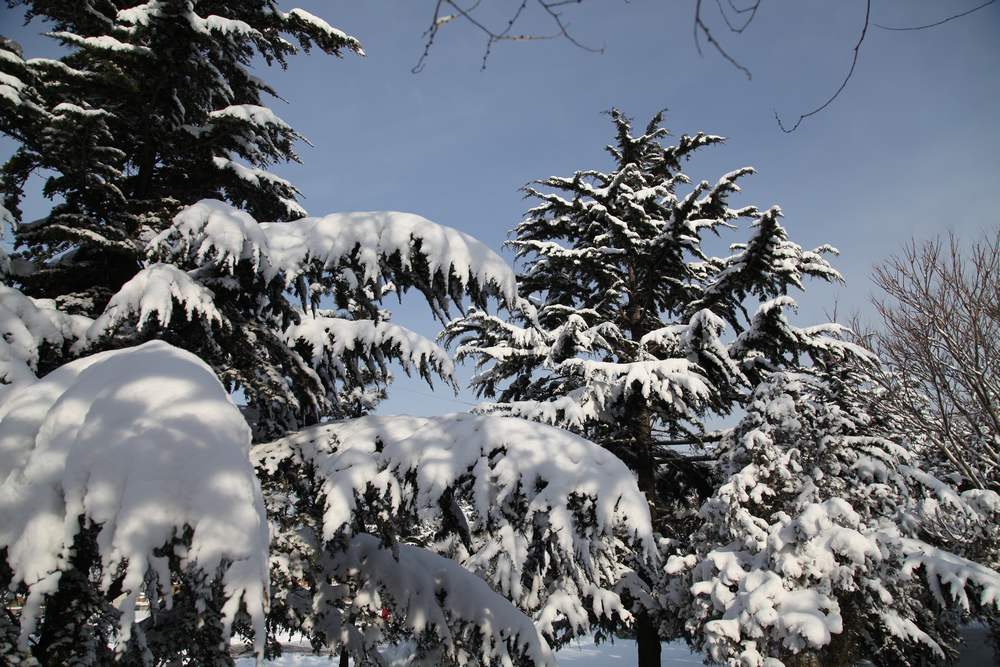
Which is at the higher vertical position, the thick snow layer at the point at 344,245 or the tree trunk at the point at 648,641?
the thick snow layer at the point at 344,245

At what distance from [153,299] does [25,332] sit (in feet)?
2.54

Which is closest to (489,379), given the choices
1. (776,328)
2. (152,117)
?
(776,328)

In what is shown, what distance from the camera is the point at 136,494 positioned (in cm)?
177

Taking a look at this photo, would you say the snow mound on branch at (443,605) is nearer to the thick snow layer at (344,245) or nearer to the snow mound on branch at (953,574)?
the thick snow layer at (344,245)

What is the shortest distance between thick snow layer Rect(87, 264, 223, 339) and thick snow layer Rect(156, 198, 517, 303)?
200 mm

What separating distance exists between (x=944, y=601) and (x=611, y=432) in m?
6.30

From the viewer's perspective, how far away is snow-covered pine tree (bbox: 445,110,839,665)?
10.1 meters

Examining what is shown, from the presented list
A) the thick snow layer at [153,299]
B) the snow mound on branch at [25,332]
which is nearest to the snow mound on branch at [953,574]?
the thick snow layer at [153,299]

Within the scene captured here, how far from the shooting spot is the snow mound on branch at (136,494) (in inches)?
69.6

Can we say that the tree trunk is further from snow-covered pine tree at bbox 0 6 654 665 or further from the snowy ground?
snow-covered pine tree at bbox 0 6 654 665

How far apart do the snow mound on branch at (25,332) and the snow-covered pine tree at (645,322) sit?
5784 mm

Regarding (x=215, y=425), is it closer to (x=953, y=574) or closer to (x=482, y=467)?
(x=482, y=467)

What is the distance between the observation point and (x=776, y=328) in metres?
10.6

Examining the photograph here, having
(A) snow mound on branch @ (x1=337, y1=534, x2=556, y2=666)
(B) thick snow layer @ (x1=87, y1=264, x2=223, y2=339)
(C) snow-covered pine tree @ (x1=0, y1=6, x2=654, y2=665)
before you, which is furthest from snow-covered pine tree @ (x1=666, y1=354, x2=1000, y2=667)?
(B) thick snow layer @ (x1=87, y1=264, x2=223, y2=339)
